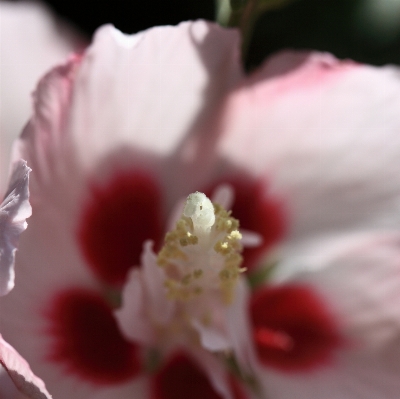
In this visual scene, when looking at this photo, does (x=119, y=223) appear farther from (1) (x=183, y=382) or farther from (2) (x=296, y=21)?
(2) (x=296, y=21)

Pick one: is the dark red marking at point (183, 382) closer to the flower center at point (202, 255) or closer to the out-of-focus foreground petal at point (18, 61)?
the flower center at point (202, 255)

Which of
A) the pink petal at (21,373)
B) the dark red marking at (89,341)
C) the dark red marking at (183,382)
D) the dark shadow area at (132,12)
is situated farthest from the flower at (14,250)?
the dark shadow area at (132,12)

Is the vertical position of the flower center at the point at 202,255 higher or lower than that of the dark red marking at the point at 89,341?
higher

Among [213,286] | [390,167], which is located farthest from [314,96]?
[213,286]

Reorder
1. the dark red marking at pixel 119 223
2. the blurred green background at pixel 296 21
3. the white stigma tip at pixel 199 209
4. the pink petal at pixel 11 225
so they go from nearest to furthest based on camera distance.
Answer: the pink petal at pixel 11 225 → the white stigma tip at pixel 199 209 → the dark red marking at pixel 119 223 → the blurred green background at pixel 296 21

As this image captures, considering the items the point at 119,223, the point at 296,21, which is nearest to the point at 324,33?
the point at 296,21

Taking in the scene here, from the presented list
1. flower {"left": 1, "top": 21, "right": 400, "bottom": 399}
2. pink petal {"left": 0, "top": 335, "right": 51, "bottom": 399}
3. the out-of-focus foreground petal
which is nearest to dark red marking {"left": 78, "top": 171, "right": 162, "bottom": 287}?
flower {"left": 1, "top": 21, "right": 400, "bottom": 399}
